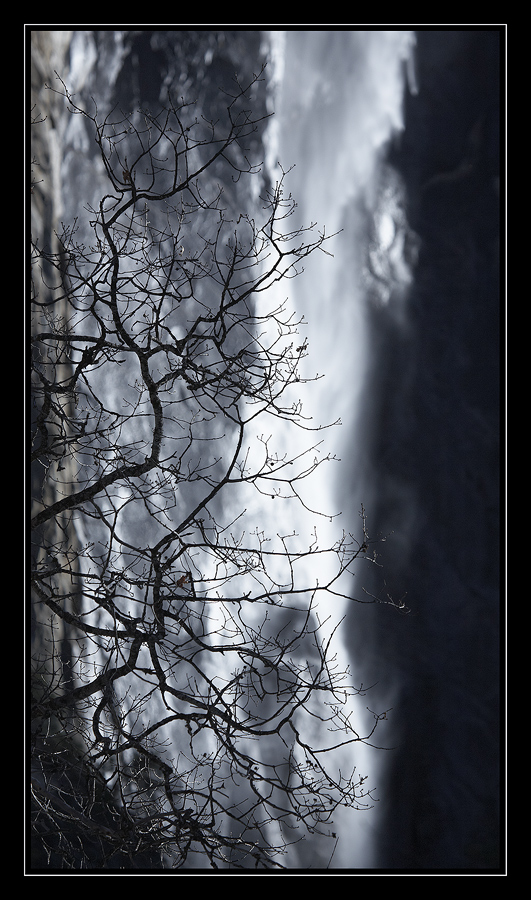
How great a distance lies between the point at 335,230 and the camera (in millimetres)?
1766

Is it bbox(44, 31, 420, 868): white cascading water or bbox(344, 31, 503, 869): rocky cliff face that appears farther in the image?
bbox(44, 31, 420, 868): white cascading water

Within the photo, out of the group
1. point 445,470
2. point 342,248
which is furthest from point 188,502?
point 342,248

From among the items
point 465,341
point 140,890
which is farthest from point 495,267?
point 140,890

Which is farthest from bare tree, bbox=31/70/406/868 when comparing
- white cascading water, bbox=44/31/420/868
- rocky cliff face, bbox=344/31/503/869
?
rocky cliff face, bbox=344/31/503/869

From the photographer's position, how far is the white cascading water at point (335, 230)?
1742 mm

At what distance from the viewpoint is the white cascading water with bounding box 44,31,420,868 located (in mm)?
1742

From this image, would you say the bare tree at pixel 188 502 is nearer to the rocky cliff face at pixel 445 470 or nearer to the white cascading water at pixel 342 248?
the white cascading water at pixel 342 248

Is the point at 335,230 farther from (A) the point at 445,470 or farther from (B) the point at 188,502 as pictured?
(B) the point at 188,502

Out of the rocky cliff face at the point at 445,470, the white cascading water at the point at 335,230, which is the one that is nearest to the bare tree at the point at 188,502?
the white cascading water at the point at 335,230

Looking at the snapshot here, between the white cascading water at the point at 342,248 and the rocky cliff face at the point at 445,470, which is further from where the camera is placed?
the white cascading water at the point at 342,248

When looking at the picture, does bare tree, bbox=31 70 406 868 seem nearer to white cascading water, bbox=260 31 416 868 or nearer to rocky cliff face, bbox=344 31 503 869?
white cascading water, bbox=260 31 416 868

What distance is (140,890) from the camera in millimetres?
1377
